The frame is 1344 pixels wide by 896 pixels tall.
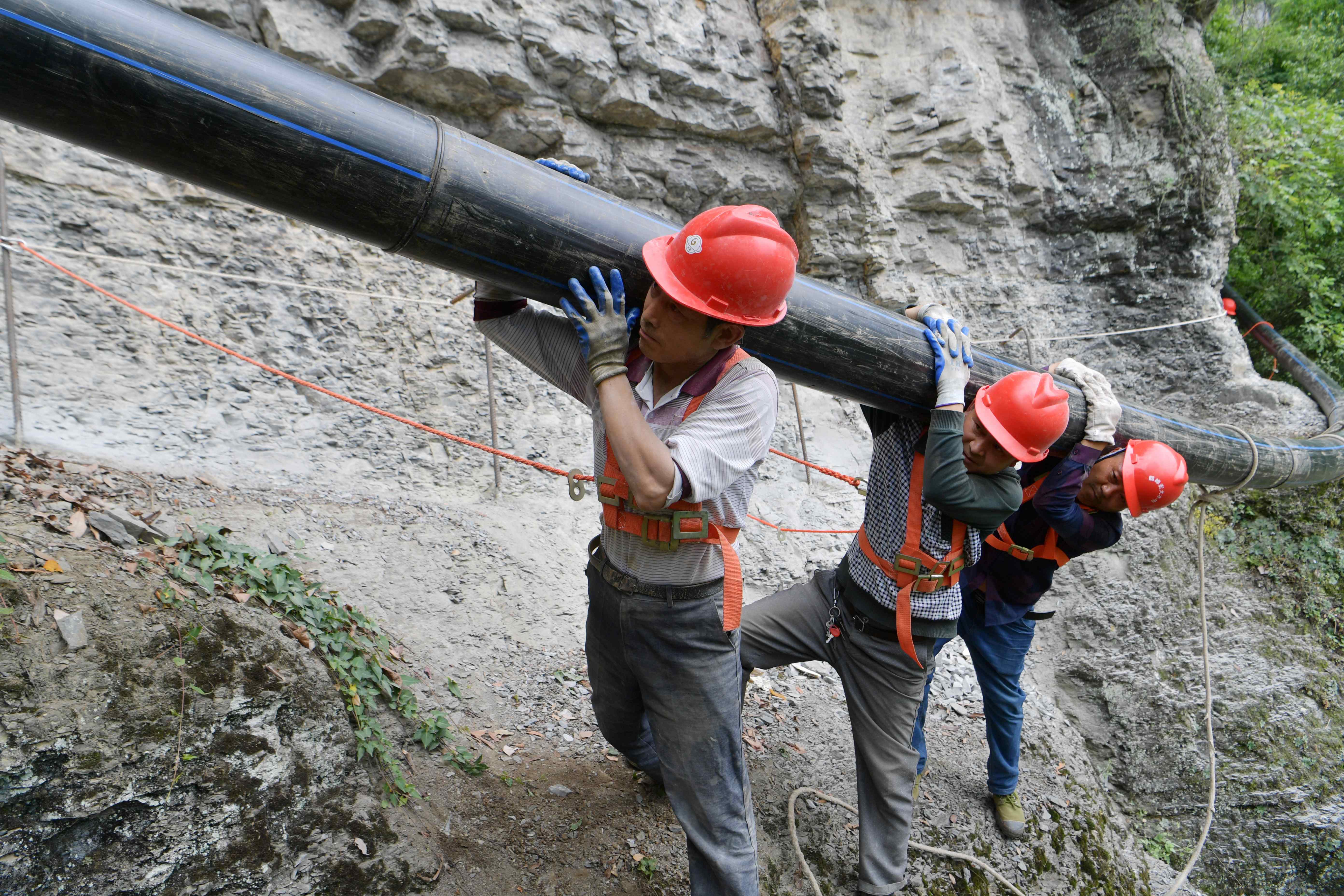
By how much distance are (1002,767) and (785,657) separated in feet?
5.07

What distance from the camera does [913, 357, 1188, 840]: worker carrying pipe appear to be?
130 inches

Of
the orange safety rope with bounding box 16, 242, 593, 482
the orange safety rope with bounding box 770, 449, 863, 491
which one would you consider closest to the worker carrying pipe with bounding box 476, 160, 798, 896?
the orange safety rope with bounding box 16, 242, 593, 482

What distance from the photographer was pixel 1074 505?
11.1 feet

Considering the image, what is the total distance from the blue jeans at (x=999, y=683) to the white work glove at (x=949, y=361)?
4.91 feet

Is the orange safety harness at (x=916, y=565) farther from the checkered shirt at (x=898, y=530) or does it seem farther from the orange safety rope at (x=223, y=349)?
the orange safety rope at (x=223, y=349)

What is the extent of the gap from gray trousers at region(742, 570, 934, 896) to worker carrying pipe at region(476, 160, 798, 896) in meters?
0.78

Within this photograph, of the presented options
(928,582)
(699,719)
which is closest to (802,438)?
(928,582)

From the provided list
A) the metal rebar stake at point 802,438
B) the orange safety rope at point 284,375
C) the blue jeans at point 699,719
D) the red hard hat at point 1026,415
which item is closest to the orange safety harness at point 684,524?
the blue jeans at point 699,719

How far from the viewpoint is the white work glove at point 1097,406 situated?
3.29 meters

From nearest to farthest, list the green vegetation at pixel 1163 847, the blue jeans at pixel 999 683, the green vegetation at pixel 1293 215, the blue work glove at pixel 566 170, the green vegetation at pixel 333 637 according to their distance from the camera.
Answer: the blue work glove at pixel 566 170, the green vegetation at pixel 333 637, the blue jeans at pixel 999 683, the green vegetation at pixel 1163 847, the green vegetation at pixel 1293 215

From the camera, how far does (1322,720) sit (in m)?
5.89

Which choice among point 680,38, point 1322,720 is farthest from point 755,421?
point 1322,720

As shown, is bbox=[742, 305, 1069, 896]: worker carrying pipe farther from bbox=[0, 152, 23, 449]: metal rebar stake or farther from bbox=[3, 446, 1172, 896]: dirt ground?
bbox=[0, 152, 23, 449]: metal rebar stake

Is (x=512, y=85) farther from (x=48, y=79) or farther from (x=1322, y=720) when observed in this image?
(x=1322, y=720)
